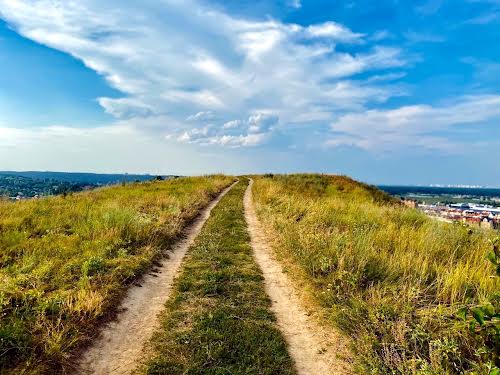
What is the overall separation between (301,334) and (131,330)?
2.82 meters

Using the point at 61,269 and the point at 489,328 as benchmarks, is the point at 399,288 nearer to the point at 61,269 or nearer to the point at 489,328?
the point at 489,328

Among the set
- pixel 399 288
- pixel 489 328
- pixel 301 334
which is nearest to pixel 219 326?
pixel 301 334

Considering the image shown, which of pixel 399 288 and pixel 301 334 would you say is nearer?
pixel 301 334

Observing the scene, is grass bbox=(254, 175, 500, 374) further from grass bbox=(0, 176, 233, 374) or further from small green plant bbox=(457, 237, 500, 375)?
grass bbox=(0, 176, 233, 374)

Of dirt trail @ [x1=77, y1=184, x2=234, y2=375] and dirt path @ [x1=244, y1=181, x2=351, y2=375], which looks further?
dirt path @ [x1=244, y1=181, x2=351, y2=375]

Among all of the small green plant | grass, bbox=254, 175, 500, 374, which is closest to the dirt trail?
grass, bbox=254, 175, 500, 374

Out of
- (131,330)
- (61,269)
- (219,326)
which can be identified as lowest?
(131,330)

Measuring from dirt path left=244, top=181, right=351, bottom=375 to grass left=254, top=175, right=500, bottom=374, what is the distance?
1.06 ft

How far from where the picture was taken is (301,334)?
5.82 metres

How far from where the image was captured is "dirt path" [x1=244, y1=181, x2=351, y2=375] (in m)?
4.94

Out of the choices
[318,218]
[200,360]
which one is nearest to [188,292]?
[200,360]

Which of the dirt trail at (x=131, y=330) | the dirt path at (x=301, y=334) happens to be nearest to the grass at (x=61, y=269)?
the dirt trail at (x=131, y=330)

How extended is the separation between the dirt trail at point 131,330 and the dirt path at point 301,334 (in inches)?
88.2

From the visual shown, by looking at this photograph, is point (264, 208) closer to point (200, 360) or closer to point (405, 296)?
point (405, 296)
